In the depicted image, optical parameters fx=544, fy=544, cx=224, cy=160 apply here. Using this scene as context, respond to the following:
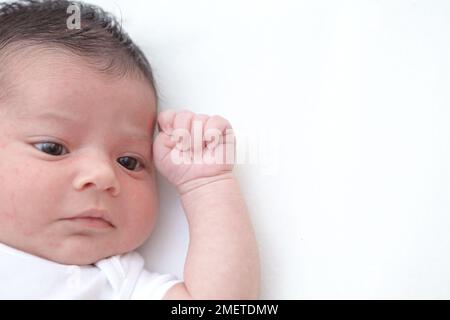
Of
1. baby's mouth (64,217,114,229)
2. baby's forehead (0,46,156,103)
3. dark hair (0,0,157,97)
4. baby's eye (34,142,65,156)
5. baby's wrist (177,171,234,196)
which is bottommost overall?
baby's mouth (64,217,114,229)

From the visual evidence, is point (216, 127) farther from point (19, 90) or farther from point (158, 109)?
point (19, 90)

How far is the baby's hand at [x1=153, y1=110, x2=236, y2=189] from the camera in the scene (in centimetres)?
109

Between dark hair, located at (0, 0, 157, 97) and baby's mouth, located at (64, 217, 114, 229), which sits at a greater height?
dark hair, located at (0, 0, 157, 97)

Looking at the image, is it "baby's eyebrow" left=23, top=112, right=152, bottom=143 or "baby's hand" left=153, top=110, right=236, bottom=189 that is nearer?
"baby's eyebrow" left=23, top=112, right=152, bottom=143

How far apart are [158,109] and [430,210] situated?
0.62m

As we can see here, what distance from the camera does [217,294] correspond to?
948 mm

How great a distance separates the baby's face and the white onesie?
0.02 metres

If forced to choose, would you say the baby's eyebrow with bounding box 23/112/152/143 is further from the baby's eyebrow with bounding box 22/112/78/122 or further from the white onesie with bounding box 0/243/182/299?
the white onesie with bounding box 0/243/182/299

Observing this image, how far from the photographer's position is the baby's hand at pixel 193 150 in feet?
3.58

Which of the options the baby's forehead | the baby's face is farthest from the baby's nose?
the baby's forehead

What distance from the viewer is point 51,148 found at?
98 cm

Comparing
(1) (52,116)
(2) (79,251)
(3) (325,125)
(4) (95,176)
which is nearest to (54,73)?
(1) (52,116)

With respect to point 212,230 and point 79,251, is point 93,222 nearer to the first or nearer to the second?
point 79,251

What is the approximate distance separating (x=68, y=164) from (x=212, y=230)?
288 mm
